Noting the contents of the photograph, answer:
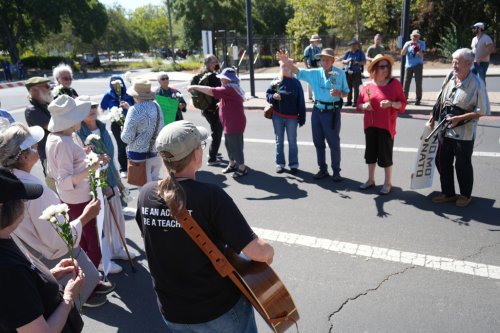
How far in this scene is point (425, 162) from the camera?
229 inches

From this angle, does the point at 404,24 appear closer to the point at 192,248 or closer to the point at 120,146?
the point at 120,146

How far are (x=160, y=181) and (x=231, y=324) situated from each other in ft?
2.96

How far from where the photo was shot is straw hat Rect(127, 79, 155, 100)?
16.1ft

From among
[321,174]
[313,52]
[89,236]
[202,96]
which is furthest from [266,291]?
[313,52]

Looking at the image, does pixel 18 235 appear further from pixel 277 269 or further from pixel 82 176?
pixel 277 269

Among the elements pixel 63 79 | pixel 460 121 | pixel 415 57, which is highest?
pixel 415 57

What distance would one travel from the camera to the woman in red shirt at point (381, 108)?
5.72 meters

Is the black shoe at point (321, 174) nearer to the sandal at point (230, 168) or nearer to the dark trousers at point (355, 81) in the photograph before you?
the sandal at point (230, 168)

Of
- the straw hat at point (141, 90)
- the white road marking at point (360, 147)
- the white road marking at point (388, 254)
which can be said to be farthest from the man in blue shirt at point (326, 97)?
the straw hat at point (141, 90)

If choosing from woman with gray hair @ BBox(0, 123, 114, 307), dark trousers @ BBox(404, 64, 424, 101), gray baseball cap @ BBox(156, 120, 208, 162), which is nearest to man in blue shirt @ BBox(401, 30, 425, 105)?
dark trousers @ BBox(404, 64, 424, 101)

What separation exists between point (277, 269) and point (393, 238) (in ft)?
4.86

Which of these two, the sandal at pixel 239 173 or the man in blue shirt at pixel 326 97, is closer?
the man in blue shirt at pixel 326 97

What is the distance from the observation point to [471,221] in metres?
5.07

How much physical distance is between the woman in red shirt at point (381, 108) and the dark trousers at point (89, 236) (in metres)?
3.96
